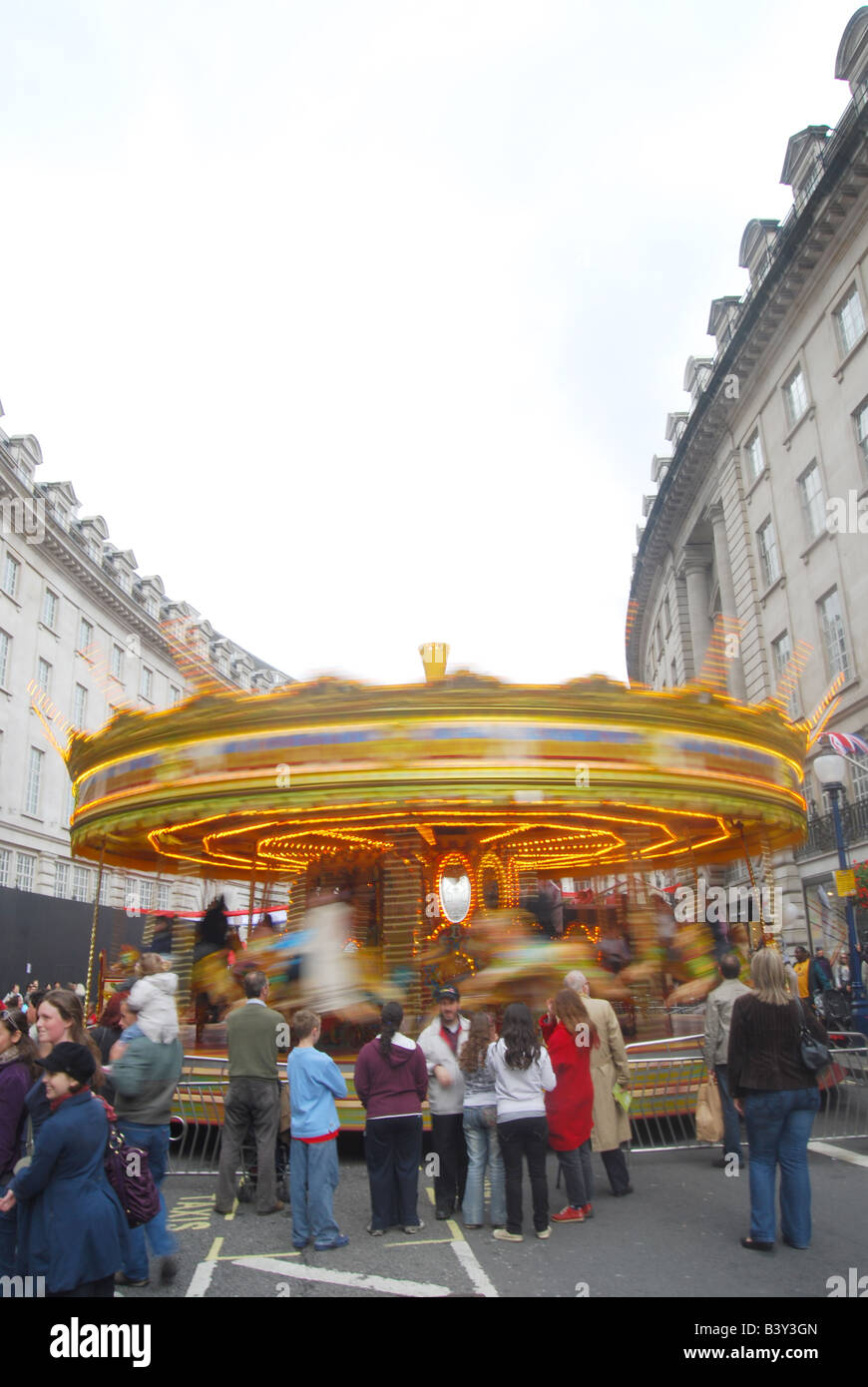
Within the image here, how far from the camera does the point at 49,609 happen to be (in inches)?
1339

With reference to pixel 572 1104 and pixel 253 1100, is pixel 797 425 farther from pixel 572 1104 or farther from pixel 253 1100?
pixel 253 1100

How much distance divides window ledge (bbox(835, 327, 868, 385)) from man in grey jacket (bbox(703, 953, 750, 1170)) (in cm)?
1788

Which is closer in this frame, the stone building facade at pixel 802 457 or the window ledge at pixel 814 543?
the stone building facade at pixel 802 457

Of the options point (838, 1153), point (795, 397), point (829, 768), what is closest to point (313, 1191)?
point (838, 1153)

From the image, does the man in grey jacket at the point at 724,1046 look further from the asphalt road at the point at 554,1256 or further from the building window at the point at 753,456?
the building window at the point at 753,456

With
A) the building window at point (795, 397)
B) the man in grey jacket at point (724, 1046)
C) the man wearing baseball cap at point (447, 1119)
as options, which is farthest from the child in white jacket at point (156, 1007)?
the building window at point (795, 397)

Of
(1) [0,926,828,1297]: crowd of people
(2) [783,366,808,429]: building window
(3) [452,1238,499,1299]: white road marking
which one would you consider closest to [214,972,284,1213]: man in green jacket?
(1) [0,926,828,1297]: crowd of people

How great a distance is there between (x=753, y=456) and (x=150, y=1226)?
89.9 ft

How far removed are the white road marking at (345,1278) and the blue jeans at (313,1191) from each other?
0.29 metres

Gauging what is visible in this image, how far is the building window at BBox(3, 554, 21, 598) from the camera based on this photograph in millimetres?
31109

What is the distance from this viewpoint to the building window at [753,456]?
27578mm
